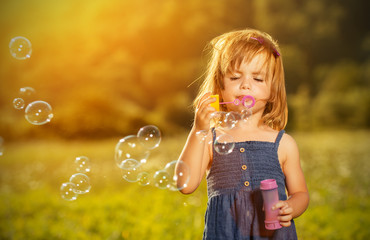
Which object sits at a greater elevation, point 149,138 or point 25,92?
point 25,92

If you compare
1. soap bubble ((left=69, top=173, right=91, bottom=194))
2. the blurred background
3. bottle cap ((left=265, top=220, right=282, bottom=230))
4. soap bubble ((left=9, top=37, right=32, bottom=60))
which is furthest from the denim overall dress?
the blurred background

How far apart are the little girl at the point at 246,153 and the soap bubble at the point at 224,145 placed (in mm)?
32

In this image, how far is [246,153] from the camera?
156 cm

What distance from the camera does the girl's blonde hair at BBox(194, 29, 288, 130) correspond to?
1.59 metres

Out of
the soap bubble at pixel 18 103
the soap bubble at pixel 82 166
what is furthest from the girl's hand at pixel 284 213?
the soap bubble at pixel 18 103

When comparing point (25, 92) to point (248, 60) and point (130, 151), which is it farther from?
point (248, 60)

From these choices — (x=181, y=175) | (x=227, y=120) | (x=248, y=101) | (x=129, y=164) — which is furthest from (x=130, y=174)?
(x=248, y=101)

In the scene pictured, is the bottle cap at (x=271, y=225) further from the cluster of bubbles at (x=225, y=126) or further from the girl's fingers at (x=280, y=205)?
the cluster of bubbles at (x=225, y=126)

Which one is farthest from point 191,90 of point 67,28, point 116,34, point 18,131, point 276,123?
point 276,123

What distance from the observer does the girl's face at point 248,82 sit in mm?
1553

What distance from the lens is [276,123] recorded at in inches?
68.9

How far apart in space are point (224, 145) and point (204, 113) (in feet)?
0.49

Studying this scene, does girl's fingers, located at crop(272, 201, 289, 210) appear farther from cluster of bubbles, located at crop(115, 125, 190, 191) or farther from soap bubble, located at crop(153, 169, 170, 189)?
cluster of bubbles, located at crop(115, 125, 190, 191)

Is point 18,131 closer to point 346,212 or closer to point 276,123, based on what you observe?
point 346,212
